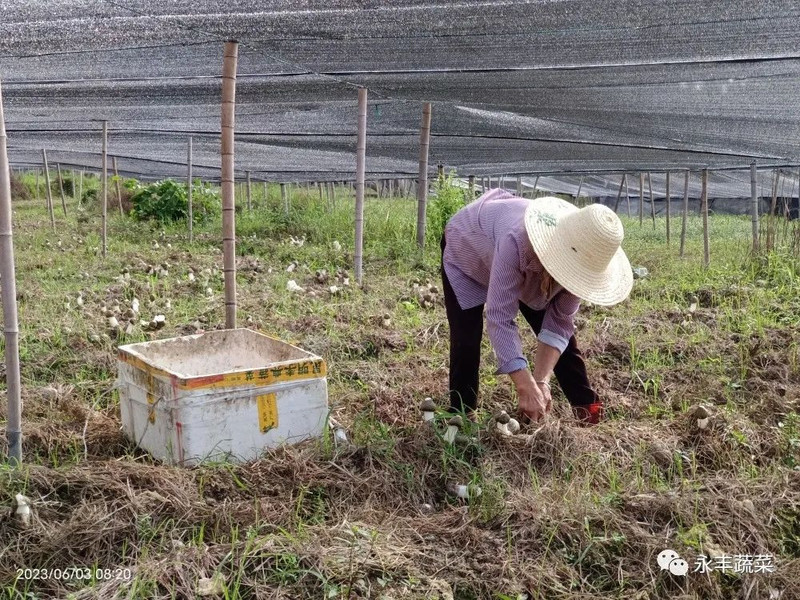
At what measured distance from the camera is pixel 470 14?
140 inches

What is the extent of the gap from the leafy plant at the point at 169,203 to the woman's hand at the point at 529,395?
32.6ft

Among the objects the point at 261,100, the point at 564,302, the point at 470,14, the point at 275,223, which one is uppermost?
the point at 470,14

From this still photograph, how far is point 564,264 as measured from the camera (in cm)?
254

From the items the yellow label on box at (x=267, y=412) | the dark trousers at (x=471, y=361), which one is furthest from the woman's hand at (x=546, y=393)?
the yellow label on box at (x=267, y=412)

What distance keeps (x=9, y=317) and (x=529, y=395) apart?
5.92ft

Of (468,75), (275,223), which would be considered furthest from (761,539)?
(275,223)

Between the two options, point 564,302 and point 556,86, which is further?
point 556,86

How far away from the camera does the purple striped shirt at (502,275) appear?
261 centimetres

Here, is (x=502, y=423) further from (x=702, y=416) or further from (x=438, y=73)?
(x=438, y=73)

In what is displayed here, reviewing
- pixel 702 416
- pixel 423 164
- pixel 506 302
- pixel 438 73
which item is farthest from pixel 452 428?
pixel 423 164

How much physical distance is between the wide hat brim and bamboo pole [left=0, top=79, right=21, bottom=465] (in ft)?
5.70

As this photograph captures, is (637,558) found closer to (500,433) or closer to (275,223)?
(500,433)

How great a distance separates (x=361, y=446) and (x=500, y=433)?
51 cm

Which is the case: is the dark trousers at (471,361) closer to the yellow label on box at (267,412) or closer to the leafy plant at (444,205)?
the yellow label on box at (267,412)
